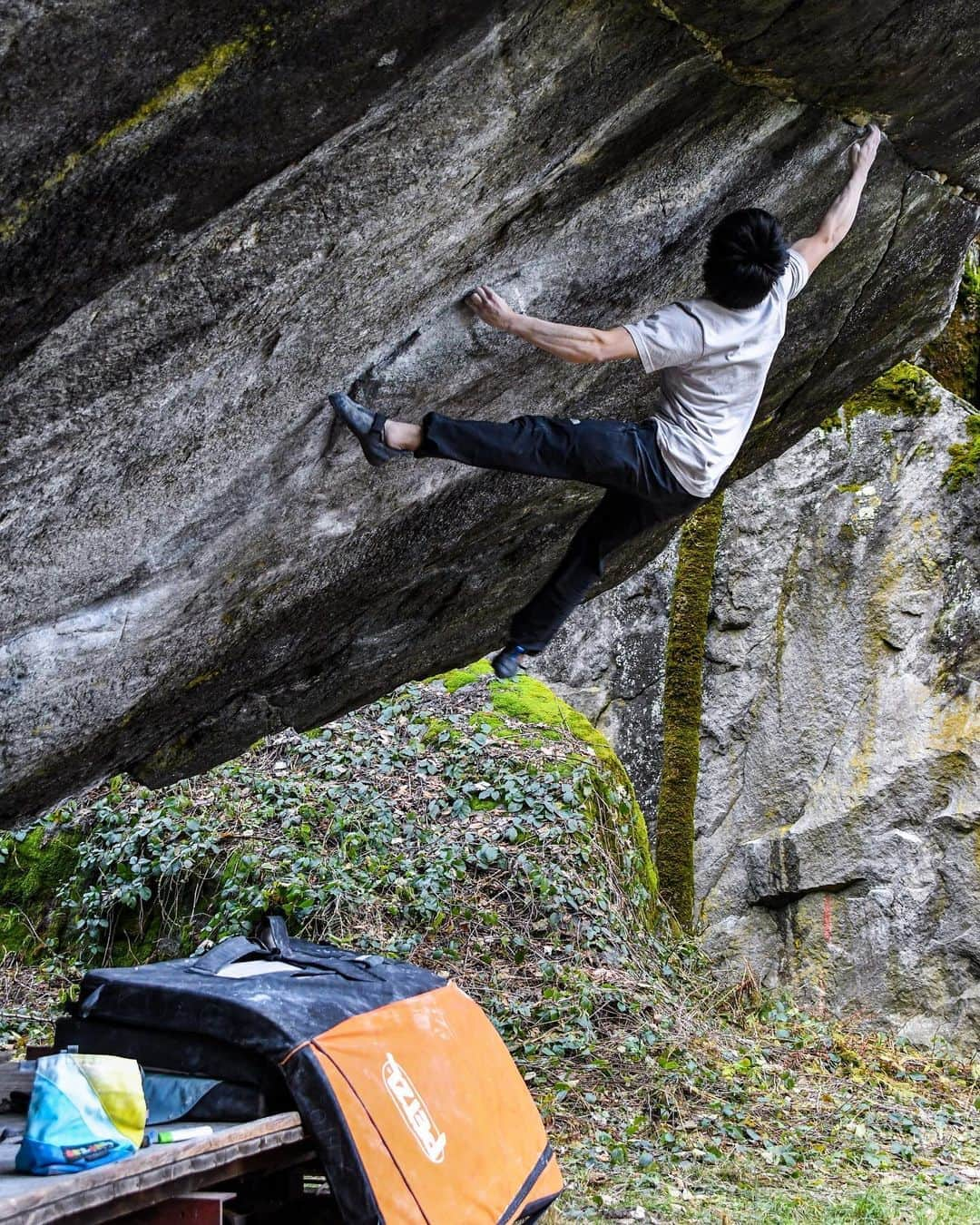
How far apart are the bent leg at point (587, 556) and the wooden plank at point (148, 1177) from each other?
2561 mm

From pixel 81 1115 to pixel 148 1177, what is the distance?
0.22m

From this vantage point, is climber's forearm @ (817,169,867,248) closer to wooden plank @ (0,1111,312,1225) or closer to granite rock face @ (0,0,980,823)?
granite rock face @ (0,0,980,823)

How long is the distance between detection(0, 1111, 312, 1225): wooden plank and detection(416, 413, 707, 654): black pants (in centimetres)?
228

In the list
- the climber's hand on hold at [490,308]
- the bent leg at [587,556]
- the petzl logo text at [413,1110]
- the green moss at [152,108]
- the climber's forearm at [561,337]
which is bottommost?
the petzl logo text at [413,1110]

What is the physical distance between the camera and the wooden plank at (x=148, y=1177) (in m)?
2.52

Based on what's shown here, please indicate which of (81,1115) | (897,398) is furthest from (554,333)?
(897,398)

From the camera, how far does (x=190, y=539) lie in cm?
431

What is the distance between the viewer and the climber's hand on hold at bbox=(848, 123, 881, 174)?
185 inches

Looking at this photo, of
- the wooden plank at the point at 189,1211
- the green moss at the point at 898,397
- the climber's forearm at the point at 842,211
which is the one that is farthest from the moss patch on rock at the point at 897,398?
the wooden plank at the point at 189,1211

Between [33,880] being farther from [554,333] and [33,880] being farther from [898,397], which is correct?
[898,397]

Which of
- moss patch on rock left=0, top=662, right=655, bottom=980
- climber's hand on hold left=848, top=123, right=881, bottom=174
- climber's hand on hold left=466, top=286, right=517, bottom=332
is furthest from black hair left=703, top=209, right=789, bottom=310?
moss patch on rock left=0, top=662, right=655, bottom=980

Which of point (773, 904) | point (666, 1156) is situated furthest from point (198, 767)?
point (773, 904)

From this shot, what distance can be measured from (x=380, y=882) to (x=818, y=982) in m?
5.78

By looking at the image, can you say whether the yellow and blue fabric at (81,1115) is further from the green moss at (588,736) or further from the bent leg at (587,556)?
the green moss at (588,736)
